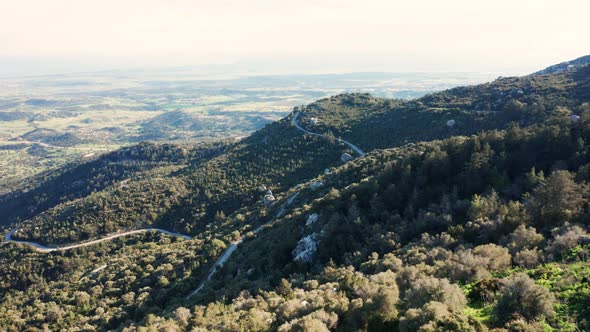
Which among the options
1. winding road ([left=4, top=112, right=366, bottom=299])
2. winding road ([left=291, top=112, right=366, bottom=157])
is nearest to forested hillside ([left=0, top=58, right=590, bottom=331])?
winding road ([left=4, top=112, right=366, bottom=299])

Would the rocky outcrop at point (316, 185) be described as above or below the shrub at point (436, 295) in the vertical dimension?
below

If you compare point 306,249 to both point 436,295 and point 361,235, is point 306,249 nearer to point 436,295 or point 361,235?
point 361,235

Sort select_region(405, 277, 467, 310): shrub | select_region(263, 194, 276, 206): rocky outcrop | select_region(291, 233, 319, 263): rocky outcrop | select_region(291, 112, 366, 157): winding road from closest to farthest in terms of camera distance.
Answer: select_region(405, 277, 467, 310): shrub, select_region(291, 233, 319, 263): rocky outcrop, select_region(263, 194, 276, 206): rocky outcrop, select_region(291, 112, 366, 157): winding road

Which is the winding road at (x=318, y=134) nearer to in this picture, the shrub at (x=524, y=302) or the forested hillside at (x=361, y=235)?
the forested hillside at (x=361, y=235)

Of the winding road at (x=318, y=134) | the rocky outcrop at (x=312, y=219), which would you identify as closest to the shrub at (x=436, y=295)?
the rocky outcrop at (x=312, y=219)

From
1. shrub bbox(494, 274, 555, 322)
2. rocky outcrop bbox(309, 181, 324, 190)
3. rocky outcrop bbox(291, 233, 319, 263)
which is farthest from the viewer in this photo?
rocky outcrop bbox(309, 181, 324, 190)

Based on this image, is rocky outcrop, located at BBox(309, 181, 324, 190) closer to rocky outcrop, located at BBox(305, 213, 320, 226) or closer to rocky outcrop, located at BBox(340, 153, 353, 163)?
rocky outcrop, located at BBox(305, 213, 320, 226)

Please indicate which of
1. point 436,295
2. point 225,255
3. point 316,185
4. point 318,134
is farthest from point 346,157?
point 436,295

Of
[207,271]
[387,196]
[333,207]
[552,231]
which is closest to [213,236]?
[207,271]

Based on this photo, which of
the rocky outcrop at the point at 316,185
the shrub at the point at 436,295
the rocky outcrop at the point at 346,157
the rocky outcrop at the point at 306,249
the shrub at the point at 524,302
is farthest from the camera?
the rocky outcrop at the point at 346,157
